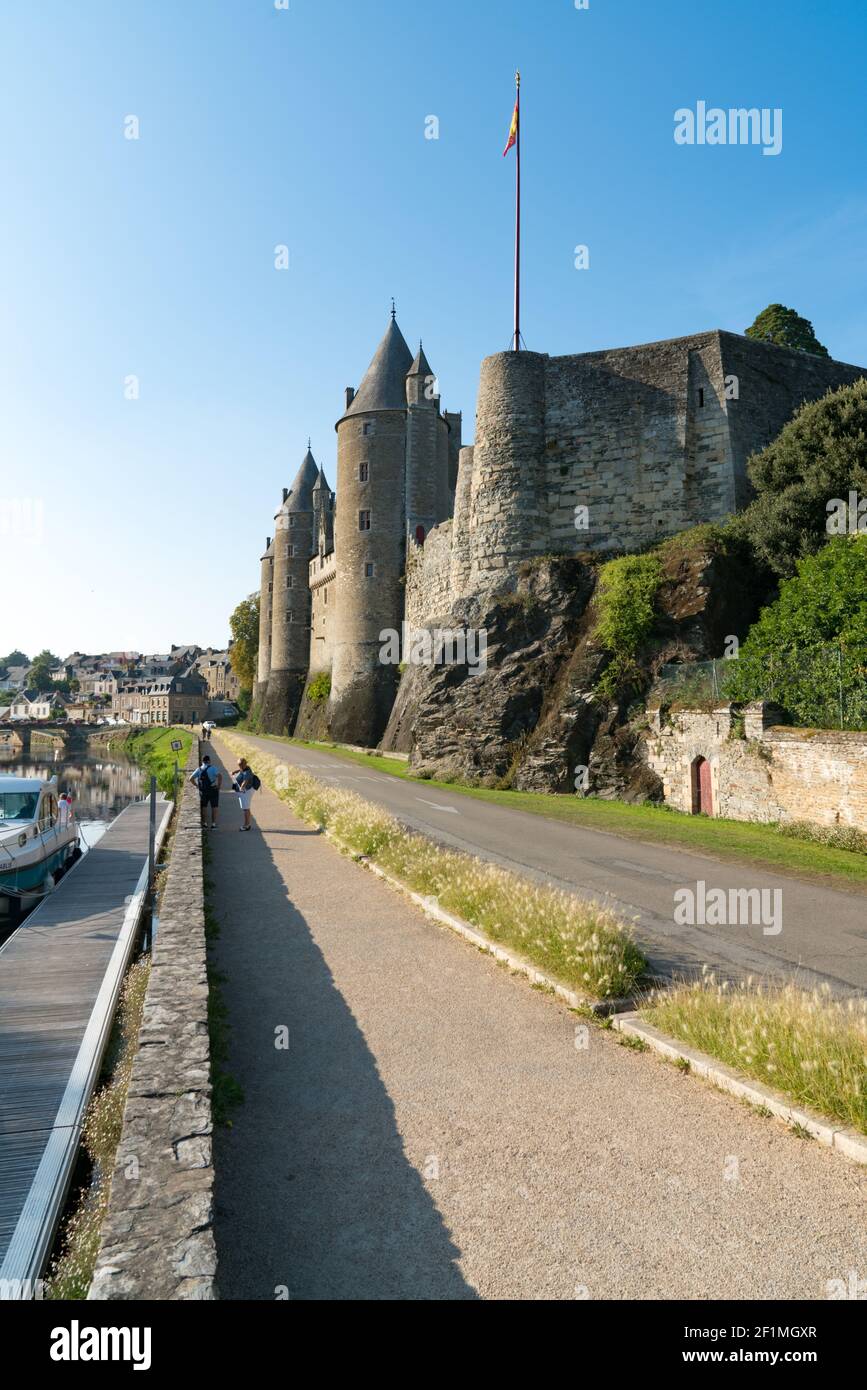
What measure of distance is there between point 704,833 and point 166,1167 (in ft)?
44.5

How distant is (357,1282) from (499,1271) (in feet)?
1.99

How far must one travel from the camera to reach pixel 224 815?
2041 cm

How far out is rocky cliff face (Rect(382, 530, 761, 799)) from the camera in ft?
73.4

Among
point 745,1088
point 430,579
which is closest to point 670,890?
point 745,1088

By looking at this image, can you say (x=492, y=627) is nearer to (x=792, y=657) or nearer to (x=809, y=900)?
(x=792, y=657)

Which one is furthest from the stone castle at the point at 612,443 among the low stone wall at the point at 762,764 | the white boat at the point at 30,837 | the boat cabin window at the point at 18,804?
the boat cabin window at the point at 18,804

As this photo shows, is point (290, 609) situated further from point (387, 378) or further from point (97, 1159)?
point (97, 1159)

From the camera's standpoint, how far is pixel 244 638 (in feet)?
261

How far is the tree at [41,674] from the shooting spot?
6467 inches

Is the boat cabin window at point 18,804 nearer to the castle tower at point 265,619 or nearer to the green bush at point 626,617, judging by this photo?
the green bush at point 626,617

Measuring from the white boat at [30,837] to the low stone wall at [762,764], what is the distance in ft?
51.9

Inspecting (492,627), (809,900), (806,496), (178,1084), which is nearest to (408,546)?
(492,627)

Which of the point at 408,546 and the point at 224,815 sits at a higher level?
the point at 408,546

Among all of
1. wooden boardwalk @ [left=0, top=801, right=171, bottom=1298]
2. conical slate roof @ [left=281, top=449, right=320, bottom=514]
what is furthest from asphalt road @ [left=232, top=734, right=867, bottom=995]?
conical slate roof @ [left=281, top=449, right=320, bottom=514]
